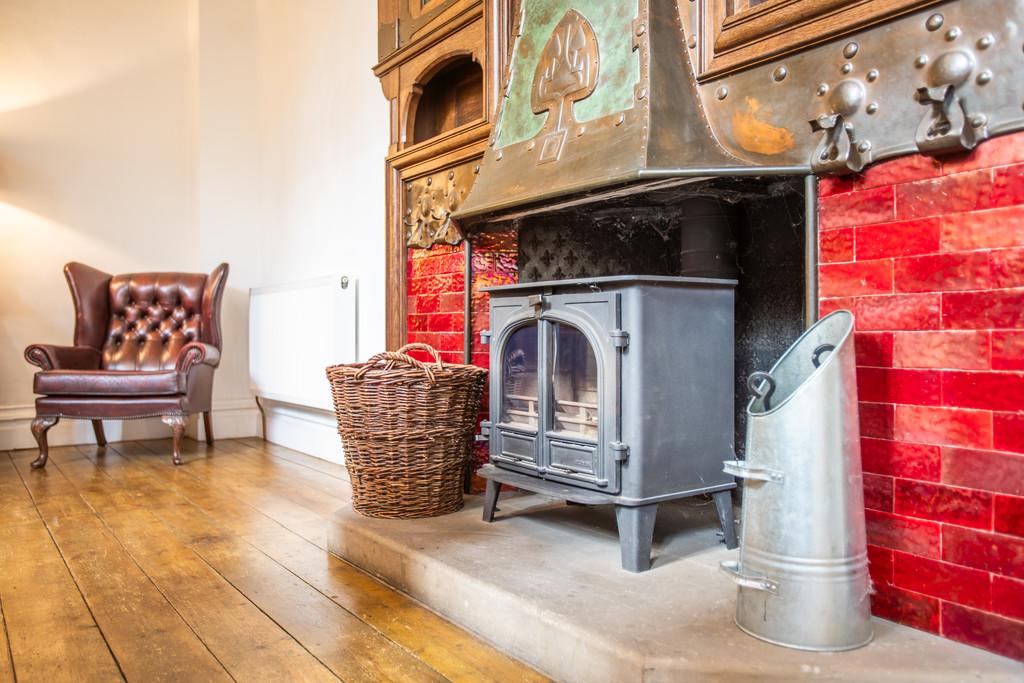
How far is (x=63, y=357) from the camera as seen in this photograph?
339 centimetres

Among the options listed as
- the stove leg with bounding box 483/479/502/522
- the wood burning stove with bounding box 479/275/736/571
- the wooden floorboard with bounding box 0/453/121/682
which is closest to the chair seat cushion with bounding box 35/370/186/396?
the wooden floorboard with bounding box 0/453/121/682

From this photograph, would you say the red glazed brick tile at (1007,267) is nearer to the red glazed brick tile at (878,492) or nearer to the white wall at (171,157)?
the red glazed brick tile at (878,492)

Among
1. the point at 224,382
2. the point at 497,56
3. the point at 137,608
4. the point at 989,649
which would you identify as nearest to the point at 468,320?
the point at 497,56

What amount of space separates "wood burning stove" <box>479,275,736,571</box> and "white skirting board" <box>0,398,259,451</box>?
2853mm

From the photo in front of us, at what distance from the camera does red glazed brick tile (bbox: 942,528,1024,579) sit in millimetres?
1058

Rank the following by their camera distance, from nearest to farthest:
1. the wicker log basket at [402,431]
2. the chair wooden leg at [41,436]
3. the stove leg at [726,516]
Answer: the stove leg at [726,516] → the wicker log basket at [402,431] → the chair wooden leg at [41,436]

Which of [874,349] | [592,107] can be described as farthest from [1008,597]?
[592,107]

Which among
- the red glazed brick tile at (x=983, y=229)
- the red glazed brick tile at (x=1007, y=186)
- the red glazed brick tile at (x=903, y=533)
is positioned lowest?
the red glazed brick tile at (x=903, y=533)

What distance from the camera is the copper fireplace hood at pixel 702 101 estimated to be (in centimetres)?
110

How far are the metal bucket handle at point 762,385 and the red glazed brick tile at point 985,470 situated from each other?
0.93ft

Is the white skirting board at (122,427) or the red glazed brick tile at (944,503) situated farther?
the white skirting board at (122,427)

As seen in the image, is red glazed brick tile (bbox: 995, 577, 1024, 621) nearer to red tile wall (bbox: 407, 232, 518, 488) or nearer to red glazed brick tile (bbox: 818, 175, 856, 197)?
red glazed brick tile (bbox: 818, 175, 856, 197)

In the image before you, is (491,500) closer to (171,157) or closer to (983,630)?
(983,630)

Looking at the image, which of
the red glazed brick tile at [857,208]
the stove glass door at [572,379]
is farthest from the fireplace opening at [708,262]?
the red glazed brick tile at [857,208]
